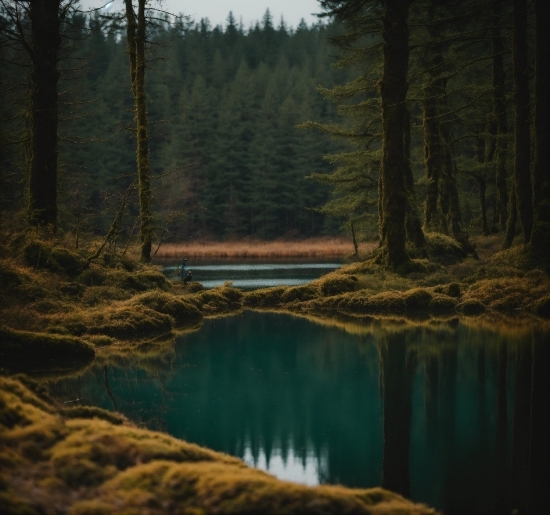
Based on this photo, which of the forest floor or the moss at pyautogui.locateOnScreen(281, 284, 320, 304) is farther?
the moss at pyautogui.locateOnScreen(281, 284, 320, 304)

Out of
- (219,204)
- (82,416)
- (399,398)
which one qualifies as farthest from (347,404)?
(219,204)

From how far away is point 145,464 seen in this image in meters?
4.95

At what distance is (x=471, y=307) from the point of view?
1686 cm

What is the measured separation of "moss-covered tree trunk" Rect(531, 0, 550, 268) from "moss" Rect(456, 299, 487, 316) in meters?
2.31

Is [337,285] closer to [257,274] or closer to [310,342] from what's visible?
[310,342]

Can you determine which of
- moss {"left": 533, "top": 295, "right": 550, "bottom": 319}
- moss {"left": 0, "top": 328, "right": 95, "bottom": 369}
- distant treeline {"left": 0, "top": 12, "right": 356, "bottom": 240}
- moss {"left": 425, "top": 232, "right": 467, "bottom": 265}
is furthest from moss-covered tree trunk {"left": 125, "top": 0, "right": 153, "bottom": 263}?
distant treeline {"left": 0, "top": 12, "right": 356, "bottom": 240}

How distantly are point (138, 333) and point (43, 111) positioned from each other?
20.8 ft

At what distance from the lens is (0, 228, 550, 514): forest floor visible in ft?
14.3

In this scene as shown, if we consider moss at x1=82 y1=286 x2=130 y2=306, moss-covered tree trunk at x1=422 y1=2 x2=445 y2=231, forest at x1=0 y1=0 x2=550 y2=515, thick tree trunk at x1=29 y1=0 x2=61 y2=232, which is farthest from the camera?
moss-covered tree trunk at x1=422 y1=2 x2=445 y2=231

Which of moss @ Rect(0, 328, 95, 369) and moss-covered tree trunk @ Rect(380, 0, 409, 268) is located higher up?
moss-covered tree trunk @ Rect(380, 0, 409, 268)

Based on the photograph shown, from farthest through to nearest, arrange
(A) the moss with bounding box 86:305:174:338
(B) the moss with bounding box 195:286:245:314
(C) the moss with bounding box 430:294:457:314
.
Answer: (B) the moss with bounding box 195:286:245:314
(C) the moss with bounding box 430:294:457:314
(A) the moss with bounding box 86:305:174:338

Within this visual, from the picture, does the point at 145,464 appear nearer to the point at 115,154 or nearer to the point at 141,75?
the point at 141,75

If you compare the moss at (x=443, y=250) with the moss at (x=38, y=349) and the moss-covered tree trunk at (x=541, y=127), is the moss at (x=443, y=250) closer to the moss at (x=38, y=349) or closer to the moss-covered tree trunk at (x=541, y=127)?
the moss-covered tree trunk at (x=541, y=127)

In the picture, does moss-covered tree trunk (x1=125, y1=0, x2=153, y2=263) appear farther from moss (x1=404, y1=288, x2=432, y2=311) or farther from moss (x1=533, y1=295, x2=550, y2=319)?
moss (x1=533, y1=295, x2=550, y2=319)
